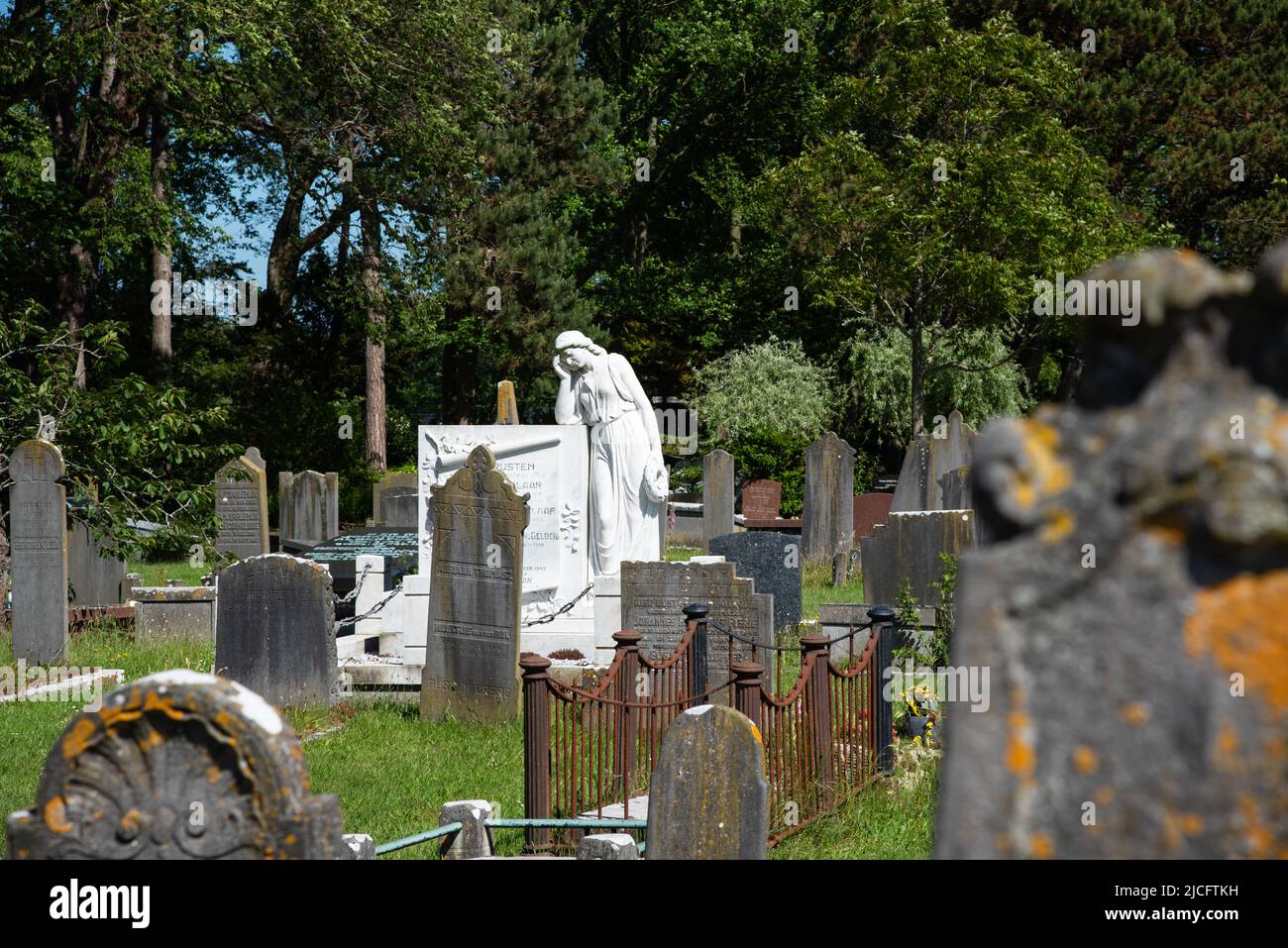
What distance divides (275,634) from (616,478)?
16.0ft

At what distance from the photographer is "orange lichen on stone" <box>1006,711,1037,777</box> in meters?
1.28

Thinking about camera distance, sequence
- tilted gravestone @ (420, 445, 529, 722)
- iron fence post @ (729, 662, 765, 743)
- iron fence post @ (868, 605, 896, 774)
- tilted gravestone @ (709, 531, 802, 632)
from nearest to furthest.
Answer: iron fence post @ (729, 662, 765, 743) < iron fence post @ (868, 605, 896, 774) < tilted gravestone @ (420, 445, 529, 722) < tilted gravestone @ (709, 531, 802, 632)

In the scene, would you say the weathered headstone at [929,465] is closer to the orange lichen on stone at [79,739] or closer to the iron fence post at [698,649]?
the iron fence post at [698,649]

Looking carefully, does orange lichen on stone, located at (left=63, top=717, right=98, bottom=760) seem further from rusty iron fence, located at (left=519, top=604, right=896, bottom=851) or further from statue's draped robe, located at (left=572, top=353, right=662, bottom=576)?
statue's draped robe, located at (left=572, top=353, right=662, bottom=576)

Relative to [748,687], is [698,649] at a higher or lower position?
lower

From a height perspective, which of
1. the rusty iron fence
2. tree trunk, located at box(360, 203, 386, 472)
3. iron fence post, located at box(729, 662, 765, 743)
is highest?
tree trunk, located at box(360, 203, 386, 472)

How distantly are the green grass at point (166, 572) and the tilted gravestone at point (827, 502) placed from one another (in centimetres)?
998

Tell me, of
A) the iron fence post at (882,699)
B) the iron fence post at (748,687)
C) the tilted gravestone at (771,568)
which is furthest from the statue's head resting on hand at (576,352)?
the iron fence post at (748,687)

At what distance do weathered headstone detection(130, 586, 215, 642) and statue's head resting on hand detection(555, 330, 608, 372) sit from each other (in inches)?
189

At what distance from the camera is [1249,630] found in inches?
48.8

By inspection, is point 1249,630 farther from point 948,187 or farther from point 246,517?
point 948,187

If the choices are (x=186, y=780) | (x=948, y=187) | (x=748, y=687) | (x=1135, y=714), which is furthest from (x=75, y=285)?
(x=1135, y=714)

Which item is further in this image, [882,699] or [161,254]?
[161,254]

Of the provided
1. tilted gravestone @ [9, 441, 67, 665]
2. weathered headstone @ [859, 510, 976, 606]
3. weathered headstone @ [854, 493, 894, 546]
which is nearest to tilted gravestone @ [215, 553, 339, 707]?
tilted gravestone @ [9, 441, 67, 665]
